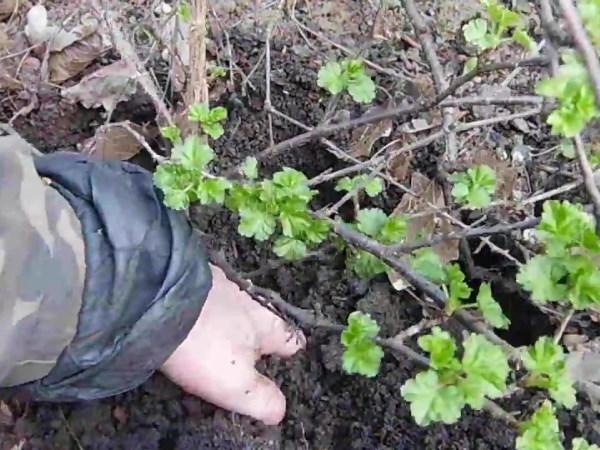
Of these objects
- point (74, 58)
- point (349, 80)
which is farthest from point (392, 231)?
point (74, 58)

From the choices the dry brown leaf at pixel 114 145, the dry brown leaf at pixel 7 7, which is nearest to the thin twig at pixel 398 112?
the dry brown leaf at pixel 114 145

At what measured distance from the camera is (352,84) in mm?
1300

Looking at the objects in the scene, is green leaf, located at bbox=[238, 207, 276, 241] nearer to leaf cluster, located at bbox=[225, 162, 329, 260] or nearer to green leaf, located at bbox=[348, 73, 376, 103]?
leaf cluster, located at bbox=[225, 162, 329, 260]

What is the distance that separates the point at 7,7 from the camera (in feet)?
6.39

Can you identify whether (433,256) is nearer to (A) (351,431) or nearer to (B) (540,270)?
(B) (540,270)

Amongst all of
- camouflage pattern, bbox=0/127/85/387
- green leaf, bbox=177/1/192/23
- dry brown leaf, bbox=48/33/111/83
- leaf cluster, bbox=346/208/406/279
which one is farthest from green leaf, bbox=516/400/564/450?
dry brown leaf, bbox=48/33/111/83

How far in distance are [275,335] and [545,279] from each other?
26.6 inches

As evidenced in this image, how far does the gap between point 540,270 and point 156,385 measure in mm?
794

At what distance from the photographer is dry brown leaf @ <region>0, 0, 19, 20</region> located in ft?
6.38

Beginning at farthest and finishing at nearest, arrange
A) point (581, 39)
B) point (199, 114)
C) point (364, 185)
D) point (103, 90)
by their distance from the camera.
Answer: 1. point (103, 90)
2. point (364, 185)
3. point (199, 114)
4. point (581, 39)

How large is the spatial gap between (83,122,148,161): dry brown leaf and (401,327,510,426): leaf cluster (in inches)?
33.6

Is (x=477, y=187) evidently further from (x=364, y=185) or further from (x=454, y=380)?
(x=454, y=380)

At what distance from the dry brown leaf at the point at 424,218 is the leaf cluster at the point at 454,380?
43 centimetres

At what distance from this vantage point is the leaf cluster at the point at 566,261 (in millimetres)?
956
